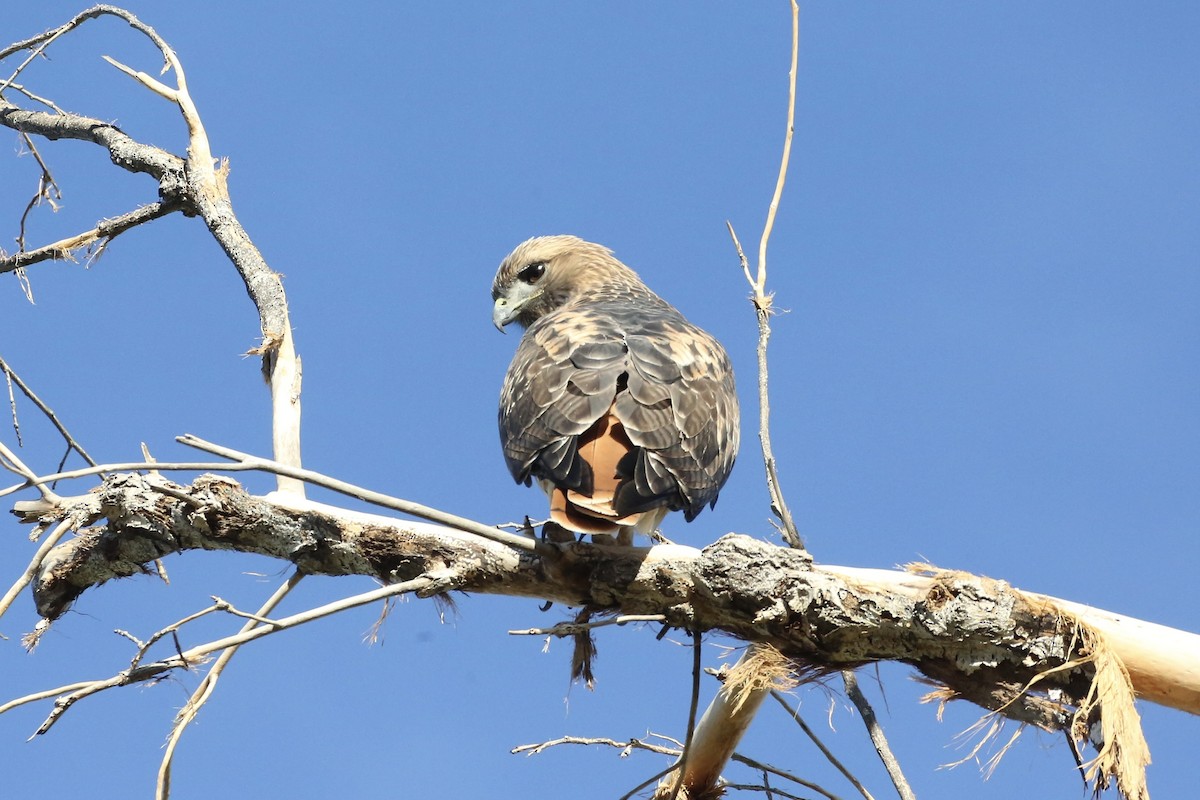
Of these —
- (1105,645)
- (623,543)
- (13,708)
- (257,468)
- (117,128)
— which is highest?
(117,128)

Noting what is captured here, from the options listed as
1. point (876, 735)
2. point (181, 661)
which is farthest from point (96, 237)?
point (876, 735)

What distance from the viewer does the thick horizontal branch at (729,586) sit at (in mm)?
3113

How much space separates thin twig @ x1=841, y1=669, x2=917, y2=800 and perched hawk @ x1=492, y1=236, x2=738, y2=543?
66 cm

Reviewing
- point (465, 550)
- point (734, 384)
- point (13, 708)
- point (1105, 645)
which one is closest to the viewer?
point (13, 708)

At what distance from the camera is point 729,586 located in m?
3.13

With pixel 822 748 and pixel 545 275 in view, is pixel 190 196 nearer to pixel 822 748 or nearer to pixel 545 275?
pixel 545 275

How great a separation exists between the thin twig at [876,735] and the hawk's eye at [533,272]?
9.38 ft

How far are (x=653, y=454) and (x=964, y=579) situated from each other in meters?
0.88

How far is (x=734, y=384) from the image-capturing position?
4.38 meters

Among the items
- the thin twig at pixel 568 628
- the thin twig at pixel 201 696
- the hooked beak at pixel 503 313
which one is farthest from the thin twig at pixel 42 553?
the hooked beak at pixel 503 313

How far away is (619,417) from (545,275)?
2309mm

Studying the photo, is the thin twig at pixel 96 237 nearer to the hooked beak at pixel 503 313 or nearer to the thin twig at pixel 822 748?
the hooked beak at pixel 503 313

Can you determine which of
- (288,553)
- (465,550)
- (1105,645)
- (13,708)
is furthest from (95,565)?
(1105,645)

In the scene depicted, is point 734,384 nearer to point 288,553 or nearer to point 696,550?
point 696,550
